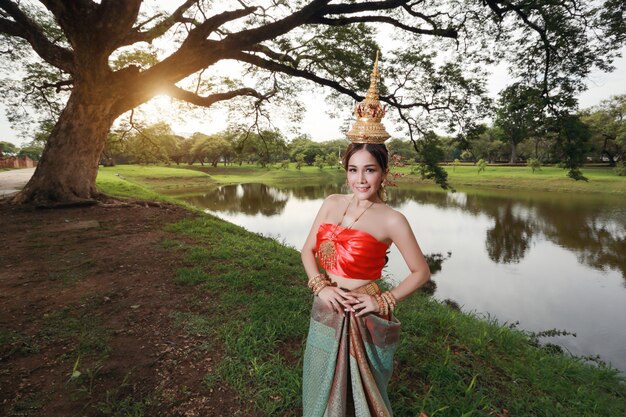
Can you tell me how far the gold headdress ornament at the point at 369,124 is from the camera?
1783mm

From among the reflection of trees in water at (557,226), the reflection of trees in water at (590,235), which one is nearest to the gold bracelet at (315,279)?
the reflection of trees in water at (557,226)

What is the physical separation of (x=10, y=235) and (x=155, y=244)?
303 cm

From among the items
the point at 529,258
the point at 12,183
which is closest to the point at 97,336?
the point at 529,258

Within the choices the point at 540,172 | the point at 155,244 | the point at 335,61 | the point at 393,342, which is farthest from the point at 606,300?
the point at 540,172

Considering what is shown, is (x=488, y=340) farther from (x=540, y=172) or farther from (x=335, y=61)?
(x=540, y=172)

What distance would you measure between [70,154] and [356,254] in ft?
35.1

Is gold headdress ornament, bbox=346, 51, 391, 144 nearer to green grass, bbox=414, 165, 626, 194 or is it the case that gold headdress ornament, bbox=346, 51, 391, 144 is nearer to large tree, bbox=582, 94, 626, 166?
green grass, bbox=414, 165, 626, 194

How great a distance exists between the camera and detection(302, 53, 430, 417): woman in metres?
1.65

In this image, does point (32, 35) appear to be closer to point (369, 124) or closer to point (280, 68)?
point (280, 68)

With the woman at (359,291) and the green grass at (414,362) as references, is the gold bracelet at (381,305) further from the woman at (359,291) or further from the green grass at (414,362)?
the green grass at (414,362)

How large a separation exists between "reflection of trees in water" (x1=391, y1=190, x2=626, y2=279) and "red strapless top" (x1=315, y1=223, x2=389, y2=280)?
12564mm

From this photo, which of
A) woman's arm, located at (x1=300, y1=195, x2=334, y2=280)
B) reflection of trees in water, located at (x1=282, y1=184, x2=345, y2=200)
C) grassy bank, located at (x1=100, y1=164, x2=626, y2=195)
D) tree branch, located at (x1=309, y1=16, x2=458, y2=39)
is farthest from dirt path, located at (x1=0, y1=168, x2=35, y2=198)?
reflection of trees in water, located at (x1=282, y1=184, x2=345, y2=200)

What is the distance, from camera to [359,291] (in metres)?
1.76

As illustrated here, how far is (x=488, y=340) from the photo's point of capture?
4230 mm
